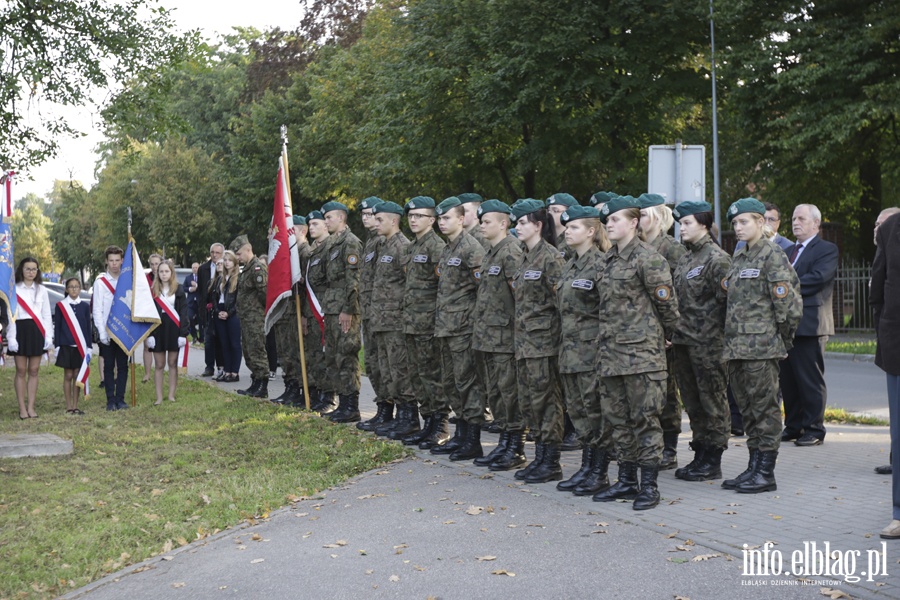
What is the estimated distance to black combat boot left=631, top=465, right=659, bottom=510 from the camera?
7258 mm

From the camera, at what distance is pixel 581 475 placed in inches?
312

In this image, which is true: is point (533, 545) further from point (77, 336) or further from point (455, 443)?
point (77, 336)

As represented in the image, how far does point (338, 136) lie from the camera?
40656 mm

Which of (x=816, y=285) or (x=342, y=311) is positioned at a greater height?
(x=816, y=285)

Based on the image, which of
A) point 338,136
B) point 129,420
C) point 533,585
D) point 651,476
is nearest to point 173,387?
point 129,420

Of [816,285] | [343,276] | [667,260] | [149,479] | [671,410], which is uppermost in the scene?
[667,260]

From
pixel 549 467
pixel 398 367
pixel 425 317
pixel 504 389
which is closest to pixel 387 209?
pixel 425 317

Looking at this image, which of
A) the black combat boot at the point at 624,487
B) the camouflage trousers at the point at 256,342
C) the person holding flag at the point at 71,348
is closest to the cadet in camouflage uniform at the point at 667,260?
the black combat boot at the point at 624,487

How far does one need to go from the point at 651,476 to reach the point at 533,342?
1.50 metres

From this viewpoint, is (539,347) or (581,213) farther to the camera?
(539,347)

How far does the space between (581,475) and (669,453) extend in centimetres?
110

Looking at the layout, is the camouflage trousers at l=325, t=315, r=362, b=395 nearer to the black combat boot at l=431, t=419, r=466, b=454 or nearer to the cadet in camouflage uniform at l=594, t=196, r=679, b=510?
the black combat boot at l=431, t=419, r=466, b=454

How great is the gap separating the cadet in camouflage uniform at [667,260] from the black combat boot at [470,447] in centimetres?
166

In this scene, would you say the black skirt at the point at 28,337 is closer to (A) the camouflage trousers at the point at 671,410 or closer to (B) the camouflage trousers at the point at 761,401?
(A) the camouflage trousers at the point at 671,410
